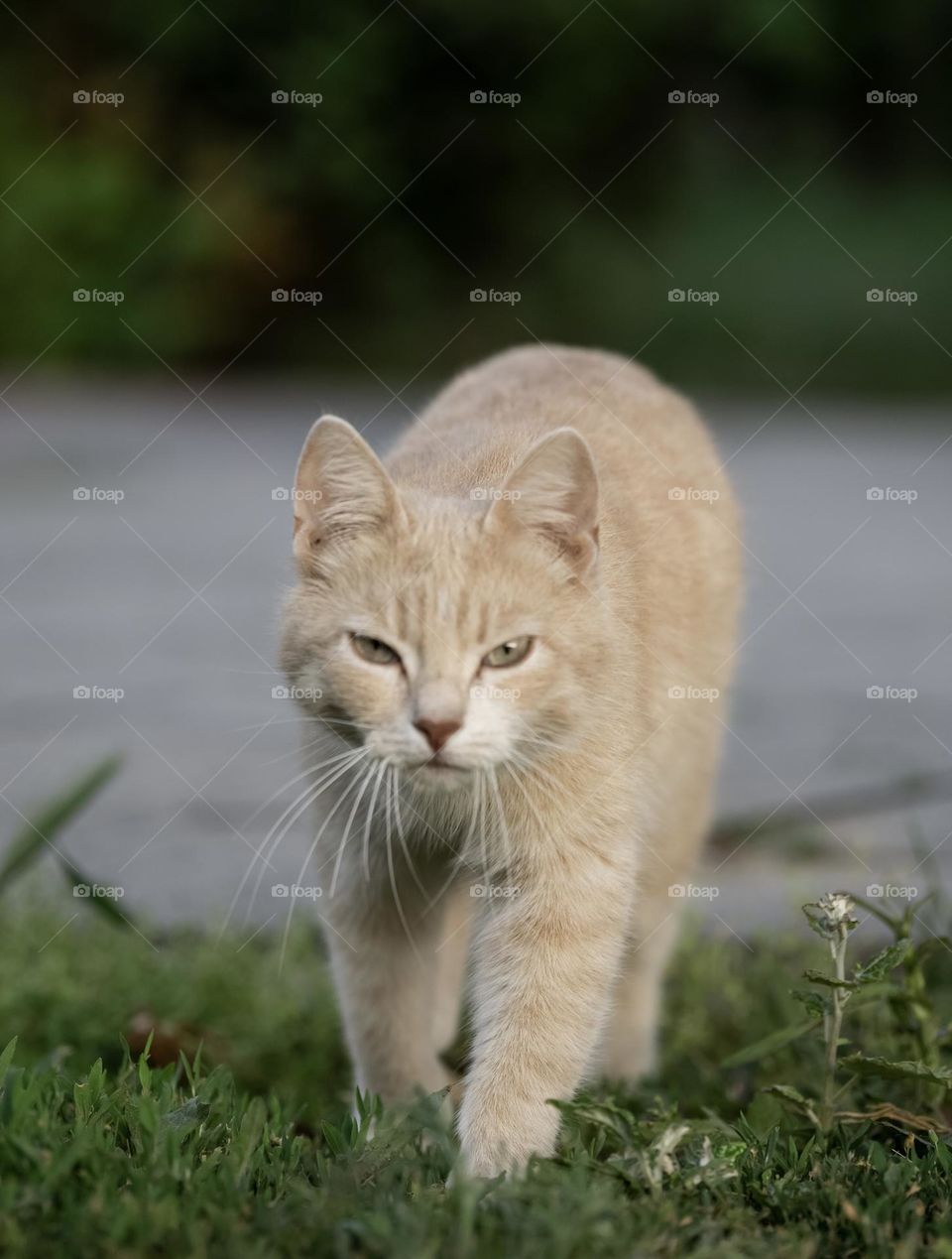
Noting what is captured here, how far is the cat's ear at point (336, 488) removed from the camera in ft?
9.43

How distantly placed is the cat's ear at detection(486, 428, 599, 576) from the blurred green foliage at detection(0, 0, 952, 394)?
10.3 metres

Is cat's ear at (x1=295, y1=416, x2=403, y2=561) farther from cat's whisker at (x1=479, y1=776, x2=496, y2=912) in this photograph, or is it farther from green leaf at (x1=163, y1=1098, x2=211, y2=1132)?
green leaf at (x1=163, y1=1098, x2=211, y2=1132)

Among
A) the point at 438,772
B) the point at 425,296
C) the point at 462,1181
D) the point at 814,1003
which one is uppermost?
the point at 425,296

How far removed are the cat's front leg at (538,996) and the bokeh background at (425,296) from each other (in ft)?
8.50

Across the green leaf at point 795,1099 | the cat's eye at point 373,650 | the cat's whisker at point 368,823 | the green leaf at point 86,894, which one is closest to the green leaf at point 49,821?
the green leaf at point 86,894

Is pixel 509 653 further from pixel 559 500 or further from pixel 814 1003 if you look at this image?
pixel 814 1003

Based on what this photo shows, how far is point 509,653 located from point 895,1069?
91 cm

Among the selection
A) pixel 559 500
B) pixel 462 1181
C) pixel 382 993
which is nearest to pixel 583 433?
pixel 559 500

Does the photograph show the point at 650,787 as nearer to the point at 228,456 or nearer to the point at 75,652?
the point at 75,652

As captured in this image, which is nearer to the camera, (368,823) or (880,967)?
(880,967)

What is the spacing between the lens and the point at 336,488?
9.70 ft

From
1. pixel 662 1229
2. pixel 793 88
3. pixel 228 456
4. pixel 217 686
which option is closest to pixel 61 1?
pixel 228 456

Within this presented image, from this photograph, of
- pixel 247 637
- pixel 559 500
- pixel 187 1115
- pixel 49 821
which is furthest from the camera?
pixel 247 637

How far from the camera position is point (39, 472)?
10.1 metres
